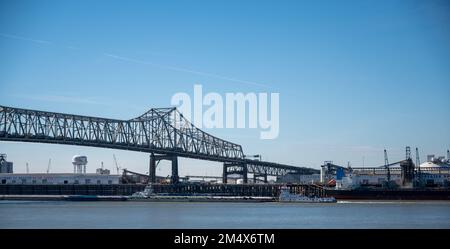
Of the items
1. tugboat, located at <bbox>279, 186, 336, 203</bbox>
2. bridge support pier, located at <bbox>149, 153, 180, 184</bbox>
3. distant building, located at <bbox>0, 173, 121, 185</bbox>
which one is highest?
bridge support pier, located at <bbox>149, 153, 180, 184</bbox>

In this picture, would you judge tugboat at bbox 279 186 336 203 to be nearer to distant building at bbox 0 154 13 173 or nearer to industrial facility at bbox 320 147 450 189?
industrial facility at bbox 320 147 450 189

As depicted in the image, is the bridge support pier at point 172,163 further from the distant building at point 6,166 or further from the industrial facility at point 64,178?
the distant building at point 6,166

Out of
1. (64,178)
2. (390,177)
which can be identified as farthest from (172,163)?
(390,177)

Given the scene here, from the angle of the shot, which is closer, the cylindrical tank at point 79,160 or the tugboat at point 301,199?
the tugboat at point 301,199

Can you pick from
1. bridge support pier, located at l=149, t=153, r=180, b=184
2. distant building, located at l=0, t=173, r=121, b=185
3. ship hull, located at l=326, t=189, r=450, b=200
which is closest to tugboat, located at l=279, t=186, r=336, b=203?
ship hull, located at l=326, t=189, r=450, b=200

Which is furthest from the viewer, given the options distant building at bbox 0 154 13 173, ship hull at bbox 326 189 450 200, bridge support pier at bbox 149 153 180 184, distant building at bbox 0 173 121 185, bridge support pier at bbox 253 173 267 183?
bridge support pier at bbox 253 173 267 183

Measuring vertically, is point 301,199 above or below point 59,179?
below

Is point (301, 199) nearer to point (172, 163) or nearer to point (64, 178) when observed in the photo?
point (172, 163)

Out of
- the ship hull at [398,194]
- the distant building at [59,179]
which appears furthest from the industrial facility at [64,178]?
the ship hull at [398,194]

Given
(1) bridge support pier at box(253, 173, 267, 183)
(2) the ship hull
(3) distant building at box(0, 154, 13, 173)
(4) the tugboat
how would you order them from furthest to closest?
(1) bridge support pier at box(253, 173, 267, 183), (3) distant building at box(0, 154, 13, 173), (2) the ship hull, (4) the tugboat
